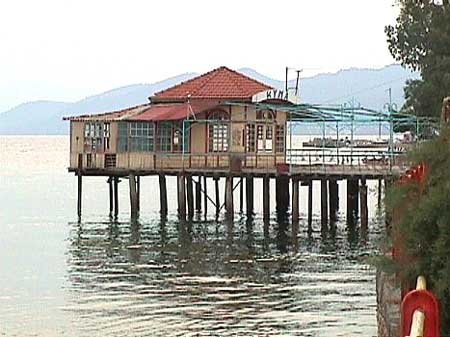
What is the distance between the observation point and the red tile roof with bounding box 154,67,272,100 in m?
48.0

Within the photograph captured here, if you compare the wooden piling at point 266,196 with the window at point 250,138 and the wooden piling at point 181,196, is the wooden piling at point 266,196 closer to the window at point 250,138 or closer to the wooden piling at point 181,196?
the window at point 250,138

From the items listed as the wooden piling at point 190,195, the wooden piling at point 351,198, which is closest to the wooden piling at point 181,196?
the wooden piling at point 190,195

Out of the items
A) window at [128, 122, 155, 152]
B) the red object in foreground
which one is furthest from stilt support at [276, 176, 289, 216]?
the red object in foreground

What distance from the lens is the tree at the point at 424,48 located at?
46709 mm

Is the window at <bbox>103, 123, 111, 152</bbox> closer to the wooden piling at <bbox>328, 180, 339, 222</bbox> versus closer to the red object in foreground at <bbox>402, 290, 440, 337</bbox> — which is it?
the wooden piling at <bbox>328, 180, 339, 222</bbox>

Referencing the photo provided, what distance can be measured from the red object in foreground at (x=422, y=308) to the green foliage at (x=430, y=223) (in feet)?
4.88

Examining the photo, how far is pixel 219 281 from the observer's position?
29.4 metres

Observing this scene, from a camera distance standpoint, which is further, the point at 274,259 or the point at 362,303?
the point at 274,259

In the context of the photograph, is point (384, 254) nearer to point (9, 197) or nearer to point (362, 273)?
point (362, 273)

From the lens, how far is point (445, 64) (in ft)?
151

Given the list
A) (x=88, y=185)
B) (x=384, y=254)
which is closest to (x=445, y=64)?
(x=384, y=254)

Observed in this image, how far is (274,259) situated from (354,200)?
46.4 ft

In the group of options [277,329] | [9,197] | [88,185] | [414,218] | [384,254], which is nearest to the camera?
[414,218]

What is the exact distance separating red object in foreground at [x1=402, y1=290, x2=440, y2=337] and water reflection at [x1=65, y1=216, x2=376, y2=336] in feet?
44.6
